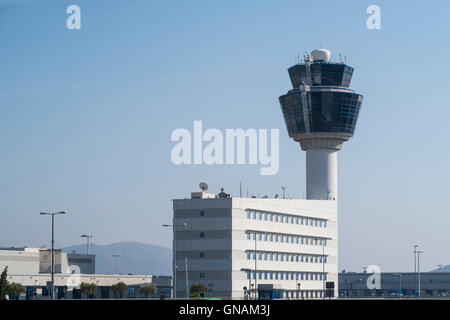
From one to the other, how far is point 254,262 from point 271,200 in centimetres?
1453

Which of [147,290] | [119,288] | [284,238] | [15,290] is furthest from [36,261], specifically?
[284,238]

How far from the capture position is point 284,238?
169250mm

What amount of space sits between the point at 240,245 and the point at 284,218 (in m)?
17.1

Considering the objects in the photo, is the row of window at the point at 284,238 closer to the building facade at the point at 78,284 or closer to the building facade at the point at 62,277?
the building facade at the point at 78,284

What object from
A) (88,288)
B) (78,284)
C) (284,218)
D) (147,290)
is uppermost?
(284,218)

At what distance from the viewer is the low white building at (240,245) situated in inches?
6063

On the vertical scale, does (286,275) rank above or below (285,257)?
below

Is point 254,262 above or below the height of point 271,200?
below

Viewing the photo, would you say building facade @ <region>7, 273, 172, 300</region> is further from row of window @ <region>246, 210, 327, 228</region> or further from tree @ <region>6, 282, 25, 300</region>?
row of window @ <region>246, 210, 327, 228</region>


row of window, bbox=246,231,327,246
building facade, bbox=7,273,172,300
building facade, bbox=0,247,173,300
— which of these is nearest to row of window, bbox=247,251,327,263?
row of window, bbox=246,231,327,246

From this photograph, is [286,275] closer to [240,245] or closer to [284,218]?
[284,218]

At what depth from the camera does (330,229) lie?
19050 centimetres
